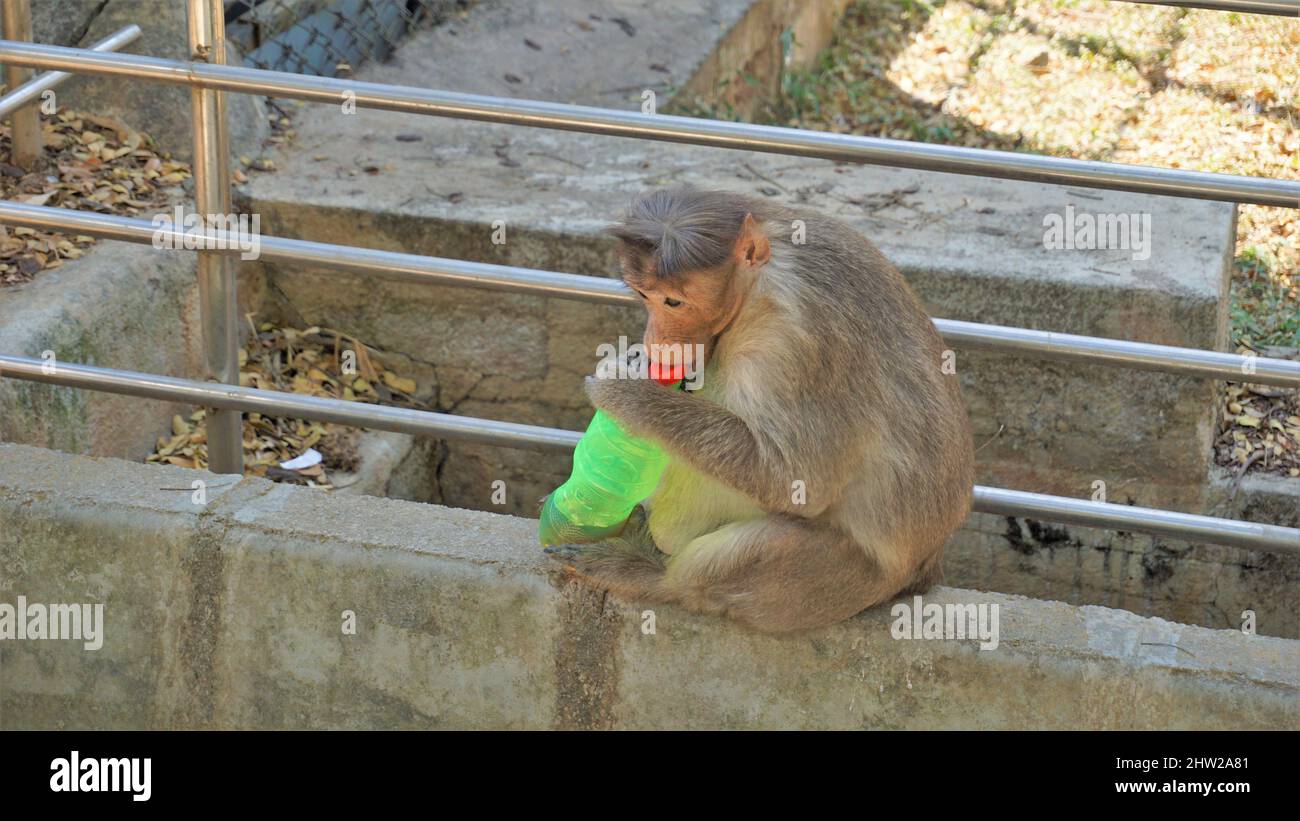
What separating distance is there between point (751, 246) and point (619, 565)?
2.14ft

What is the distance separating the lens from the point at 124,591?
290cm

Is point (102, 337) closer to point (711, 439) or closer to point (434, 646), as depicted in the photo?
point (434, 646)

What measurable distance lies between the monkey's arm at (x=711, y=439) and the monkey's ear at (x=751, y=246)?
0.86ft

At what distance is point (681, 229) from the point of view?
8.07ft

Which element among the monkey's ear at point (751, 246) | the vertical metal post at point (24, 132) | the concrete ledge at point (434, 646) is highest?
the vertical metal post at point (24, 132)

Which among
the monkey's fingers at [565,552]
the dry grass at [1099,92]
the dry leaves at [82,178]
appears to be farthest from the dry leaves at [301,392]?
the dry grass at [1099,92]

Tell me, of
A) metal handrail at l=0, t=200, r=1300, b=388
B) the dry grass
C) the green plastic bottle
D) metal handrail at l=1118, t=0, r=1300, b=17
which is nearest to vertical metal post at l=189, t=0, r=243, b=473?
metal handrail at l=0, t=200, r=1300, b=388

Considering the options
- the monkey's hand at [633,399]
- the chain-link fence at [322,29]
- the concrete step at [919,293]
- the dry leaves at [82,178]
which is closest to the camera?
the monkey's hand at [633,399]

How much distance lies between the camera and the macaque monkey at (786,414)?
8.23 feet

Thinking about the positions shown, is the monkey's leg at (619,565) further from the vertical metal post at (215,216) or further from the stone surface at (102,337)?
the stone surface at (102,337)

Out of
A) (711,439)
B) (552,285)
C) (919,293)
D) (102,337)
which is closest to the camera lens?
(711,439)

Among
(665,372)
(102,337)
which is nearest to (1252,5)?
(665,372)
